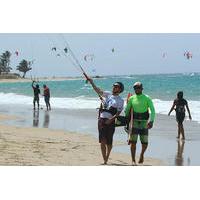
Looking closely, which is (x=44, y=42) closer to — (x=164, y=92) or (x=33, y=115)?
(x=33, y=115)

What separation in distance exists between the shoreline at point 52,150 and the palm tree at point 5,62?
130cm

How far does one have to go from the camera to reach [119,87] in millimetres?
7566

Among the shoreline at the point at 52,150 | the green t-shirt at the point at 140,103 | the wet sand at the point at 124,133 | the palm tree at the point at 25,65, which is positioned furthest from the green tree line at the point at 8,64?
the green t-shirt at the point at 140,103

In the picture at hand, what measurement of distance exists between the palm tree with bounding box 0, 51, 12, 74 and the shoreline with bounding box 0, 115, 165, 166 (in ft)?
4.25

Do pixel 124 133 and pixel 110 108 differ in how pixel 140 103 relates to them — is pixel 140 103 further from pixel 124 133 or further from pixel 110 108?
pixel 124 133

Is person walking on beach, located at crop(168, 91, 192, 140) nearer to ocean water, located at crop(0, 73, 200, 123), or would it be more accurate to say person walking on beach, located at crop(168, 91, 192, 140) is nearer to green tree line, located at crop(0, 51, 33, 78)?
ocean water, located at crop(0, 73, 200, 123)

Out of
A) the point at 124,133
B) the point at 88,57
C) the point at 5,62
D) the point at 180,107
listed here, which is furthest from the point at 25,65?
the point at 180,107

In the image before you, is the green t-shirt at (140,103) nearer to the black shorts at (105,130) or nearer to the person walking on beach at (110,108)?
the person walking on beach at (110,108)

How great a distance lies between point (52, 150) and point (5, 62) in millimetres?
2276

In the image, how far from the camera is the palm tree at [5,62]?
9695mm

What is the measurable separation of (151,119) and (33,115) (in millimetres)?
9547

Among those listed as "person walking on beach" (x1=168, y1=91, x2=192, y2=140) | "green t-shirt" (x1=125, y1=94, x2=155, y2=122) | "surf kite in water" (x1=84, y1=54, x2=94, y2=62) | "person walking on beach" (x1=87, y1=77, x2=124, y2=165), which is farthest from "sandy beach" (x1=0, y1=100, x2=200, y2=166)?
"surf kite in water" (x1=84, y1=54, x2=94, y2=62)

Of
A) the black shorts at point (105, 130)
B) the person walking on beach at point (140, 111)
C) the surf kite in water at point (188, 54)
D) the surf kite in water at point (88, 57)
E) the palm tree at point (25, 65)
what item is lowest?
the black shorts at point (105, 130)

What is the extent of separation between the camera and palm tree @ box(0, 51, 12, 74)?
31.8ft
